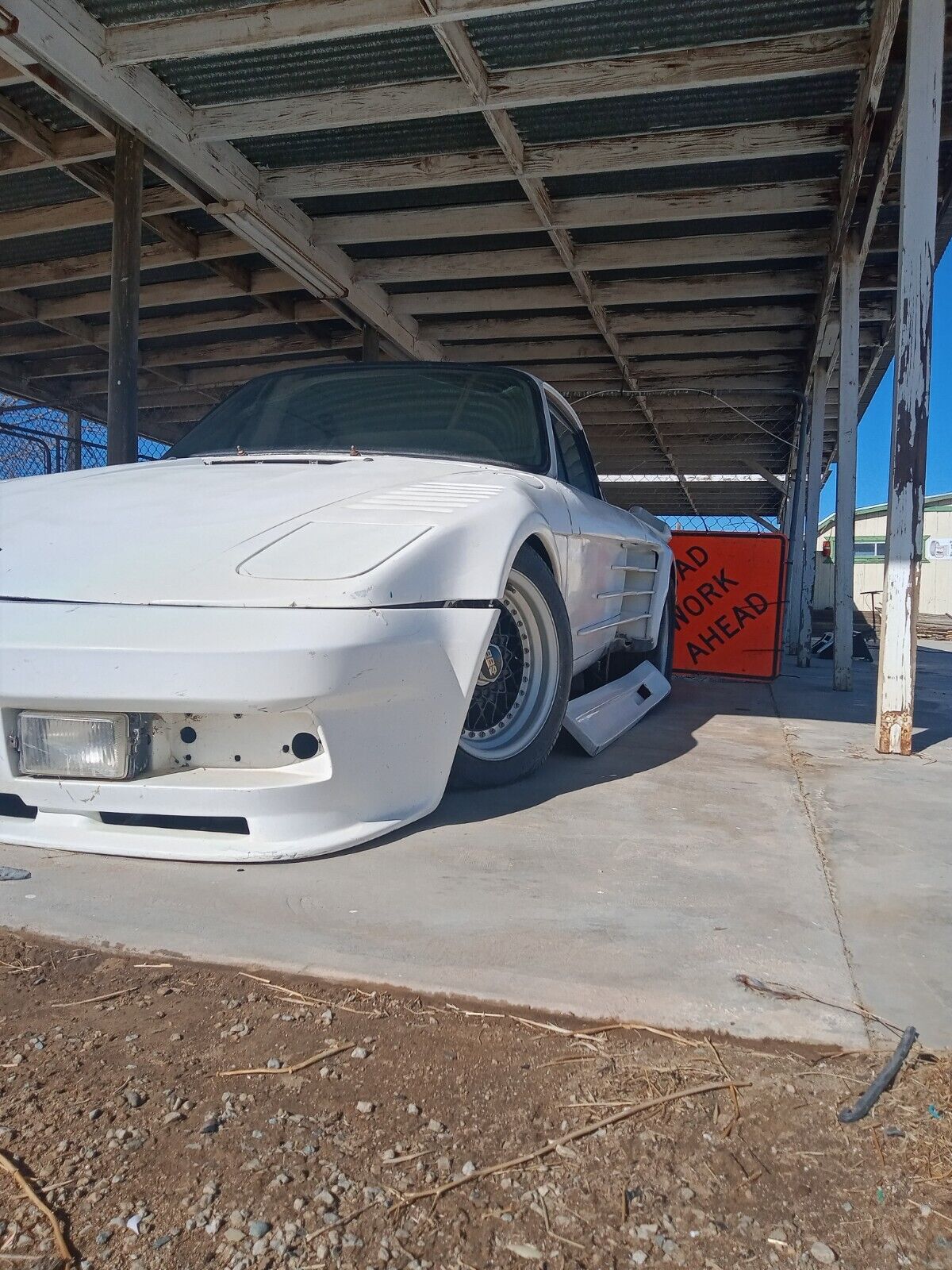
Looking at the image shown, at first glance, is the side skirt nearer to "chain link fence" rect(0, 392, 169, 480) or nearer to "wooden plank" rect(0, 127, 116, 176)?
"wooden plank" rect(0, 127, 116, 176)

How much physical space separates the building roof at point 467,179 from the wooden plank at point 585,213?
17 millimetres

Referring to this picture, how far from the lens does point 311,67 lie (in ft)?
17.6

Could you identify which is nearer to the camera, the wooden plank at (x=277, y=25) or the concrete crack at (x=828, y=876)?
the concrete crack at (x=828, y=876)

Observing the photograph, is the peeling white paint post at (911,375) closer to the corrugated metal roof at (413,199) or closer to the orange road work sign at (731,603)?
the orange road work sign at (731,603)

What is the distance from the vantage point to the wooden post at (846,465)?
6504 millimetres

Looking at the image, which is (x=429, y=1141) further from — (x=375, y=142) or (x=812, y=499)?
(x=812, y=499)

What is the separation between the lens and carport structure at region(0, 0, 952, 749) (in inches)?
187

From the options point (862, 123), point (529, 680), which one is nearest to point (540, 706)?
point (529, 680)

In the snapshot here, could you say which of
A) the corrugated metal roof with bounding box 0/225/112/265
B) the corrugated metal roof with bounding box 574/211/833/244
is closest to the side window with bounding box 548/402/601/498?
the corrugated metal roof with bounding box 574/211/833/244

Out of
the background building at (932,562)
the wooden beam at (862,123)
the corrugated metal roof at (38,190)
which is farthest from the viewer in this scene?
the background building at (932,562)

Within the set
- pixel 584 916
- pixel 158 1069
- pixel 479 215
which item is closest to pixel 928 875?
pixel 584 916

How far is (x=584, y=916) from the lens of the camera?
1.89m

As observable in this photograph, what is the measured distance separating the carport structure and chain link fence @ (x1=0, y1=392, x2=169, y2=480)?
1.20 m

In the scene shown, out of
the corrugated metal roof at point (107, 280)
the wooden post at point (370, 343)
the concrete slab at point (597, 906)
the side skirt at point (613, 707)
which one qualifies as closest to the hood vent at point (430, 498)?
the concrete slab at point (597, 906)
